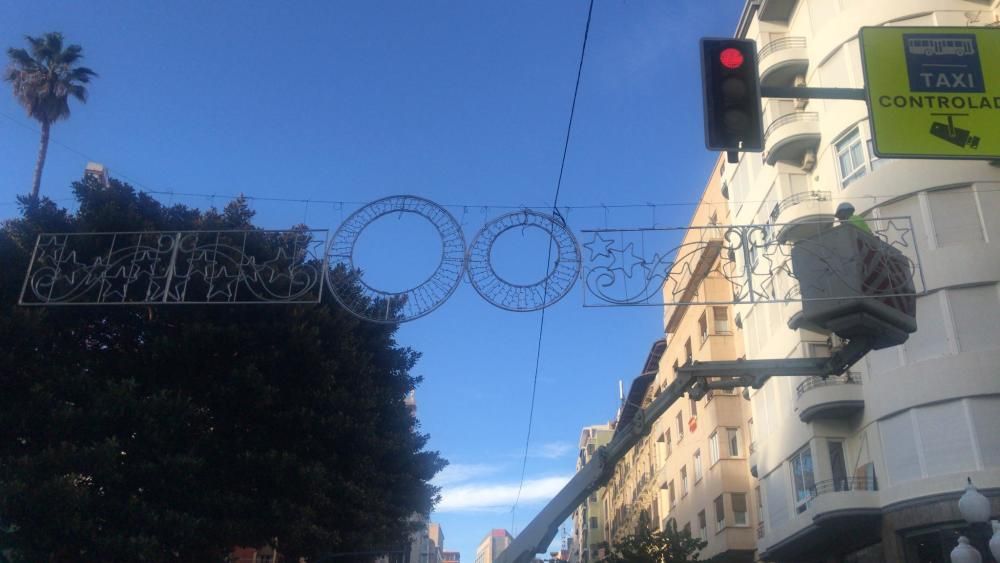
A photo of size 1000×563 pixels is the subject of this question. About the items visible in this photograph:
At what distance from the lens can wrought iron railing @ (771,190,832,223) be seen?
88.3 feet

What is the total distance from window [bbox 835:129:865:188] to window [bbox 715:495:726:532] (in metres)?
15.1

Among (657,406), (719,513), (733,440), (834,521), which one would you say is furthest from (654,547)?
(657,406)

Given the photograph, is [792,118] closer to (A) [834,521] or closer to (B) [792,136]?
(B) [792,136]

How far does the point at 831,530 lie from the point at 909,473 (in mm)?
3218

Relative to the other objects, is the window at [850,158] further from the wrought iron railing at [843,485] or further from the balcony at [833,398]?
the wrought iron railing at [843,485]

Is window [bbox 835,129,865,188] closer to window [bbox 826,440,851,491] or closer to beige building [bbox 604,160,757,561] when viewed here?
beige building [bbox 604,160,757,561]

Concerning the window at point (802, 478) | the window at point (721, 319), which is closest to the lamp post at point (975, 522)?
the window at point (802, 478)

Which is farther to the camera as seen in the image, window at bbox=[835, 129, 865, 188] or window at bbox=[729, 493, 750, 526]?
window at bbox=[729, 493, 750, 526]

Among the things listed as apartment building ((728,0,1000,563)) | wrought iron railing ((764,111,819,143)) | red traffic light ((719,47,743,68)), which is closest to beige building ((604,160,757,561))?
apartment building ((728,0,1000,563))

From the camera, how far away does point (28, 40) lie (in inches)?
1339

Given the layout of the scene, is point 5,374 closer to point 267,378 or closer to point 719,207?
point 267,378

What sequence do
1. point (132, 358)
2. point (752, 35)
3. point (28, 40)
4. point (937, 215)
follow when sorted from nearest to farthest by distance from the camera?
point (132, 358), point (937, 215), point (752, 35), point (28, 40)

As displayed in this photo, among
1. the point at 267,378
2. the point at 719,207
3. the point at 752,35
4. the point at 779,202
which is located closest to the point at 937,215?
the point at 779,202

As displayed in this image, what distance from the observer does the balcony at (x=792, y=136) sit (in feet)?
92.0
